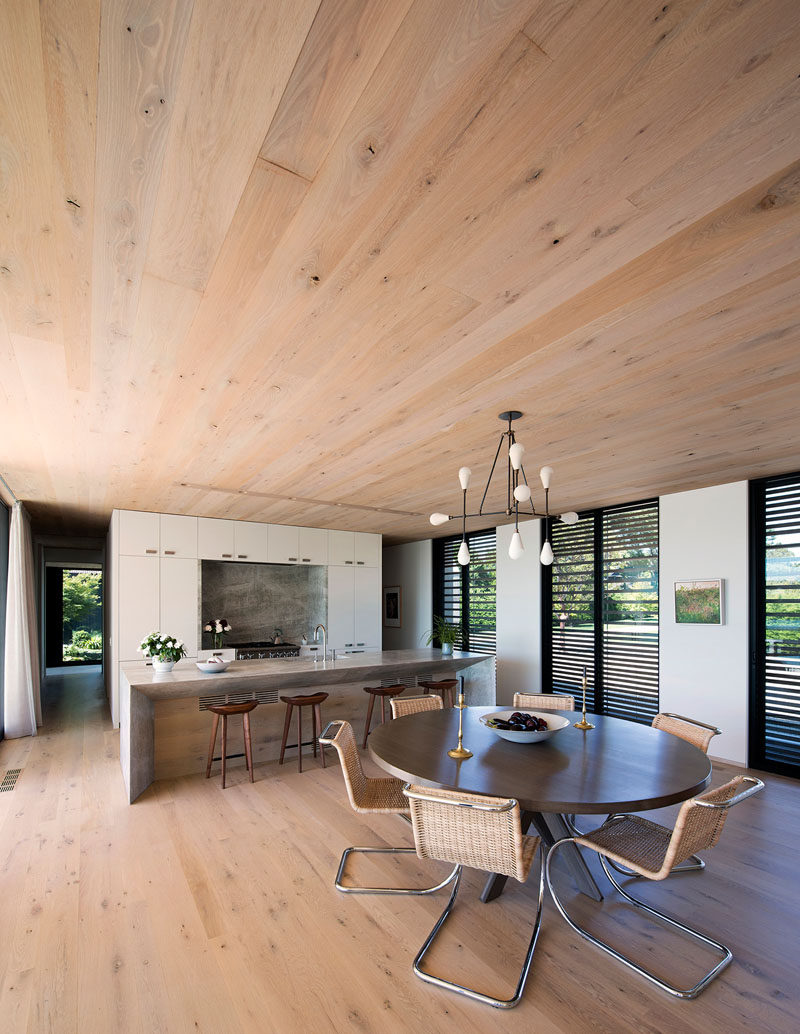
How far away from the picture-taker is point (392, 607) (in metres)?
9.34

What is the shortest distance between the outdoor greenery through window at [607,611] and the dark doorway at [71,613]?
8999mm

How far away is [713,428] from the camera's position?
10.5 feet

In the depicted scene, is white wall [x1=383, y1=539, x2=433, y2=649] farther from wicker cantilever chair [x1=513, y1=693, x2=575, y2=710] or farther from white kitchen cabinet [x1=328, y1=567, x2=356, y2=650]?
wicker cantilever chair [x1=513, y1=693, x2=575, y2=710]

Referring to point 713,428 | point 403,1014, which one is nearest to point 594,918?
point 403,1014

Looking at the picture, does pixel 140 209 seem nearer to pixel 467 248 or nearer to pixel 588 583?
pixel 467 248

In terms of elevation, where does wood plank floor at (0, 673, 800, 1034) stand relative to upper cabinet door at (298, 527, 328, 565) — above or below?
below

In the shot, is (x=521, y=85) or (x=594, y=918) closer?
(x=521, y=85)

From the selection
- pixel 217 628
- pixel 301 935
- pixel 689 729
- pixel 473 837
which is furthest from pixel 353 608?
pixel 473 837

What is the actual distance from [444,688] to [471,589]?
261 cm

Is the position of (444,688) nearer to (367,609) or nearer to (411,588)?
(367,609)

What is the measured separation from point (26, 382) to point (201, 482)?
2189 mm

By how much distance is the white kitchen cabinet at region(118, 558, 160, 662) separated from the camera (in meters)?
6.00

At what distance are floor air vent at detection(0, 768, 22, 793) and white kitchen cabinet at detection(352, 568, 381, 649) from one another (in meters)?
4.07

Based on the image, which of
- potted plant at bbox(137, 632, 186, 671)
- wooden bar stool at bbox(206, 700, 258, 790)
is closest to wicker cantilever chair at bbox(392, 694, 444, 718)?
wooden bar stool at bbox(206, 700, 258, 790)
